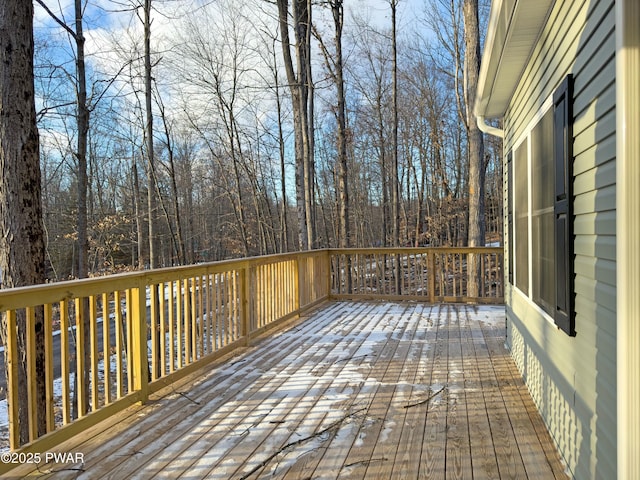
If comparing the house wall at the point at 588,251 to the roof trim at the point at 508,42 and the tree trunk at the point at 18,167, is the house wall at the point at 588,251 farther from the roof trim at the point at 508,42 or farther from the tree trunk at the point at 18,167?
the tree trunk at the point at 18,167

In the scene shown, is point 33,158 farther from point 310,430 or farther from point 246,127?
point 246,127

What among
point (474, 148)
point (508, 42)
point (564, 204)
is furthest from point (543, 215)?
point (474, 148)

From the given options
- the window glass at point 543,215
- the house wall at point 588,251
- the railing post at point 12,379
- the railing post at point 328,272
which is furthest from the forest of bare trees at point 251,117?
the railing post at point 12,379

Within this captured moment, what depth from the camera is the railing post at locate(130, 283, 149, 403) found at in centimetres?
318

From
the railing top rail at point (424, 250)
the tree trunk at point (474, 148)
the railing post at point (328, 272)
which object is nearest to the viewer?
the railing top rail at point (424, 250)

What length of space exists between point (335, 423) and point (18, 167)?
3378 millimetres

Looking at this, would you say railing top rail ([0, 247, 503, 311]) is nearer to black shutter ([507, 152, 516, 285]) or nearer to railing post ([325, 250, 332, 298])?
black shutter ([507, 152, 516, 285])

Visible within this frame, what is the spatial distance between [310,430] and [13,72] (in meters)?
3.81

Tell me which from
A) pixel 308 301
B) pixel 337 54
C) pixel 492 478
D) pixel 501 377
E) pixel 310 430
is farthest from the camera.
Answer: pixel 337 54

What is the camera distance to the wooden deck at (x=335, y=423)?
229cm

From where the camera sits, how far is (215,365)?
13.9 feet

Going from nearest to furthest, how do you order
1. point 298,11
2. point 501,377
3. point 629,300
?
point 629,300, point 501,377, point 298,11

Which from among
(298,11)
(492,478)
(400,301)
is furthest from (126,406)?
(298,11)

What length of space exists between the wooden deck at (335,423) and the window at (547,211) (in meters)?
0.76
